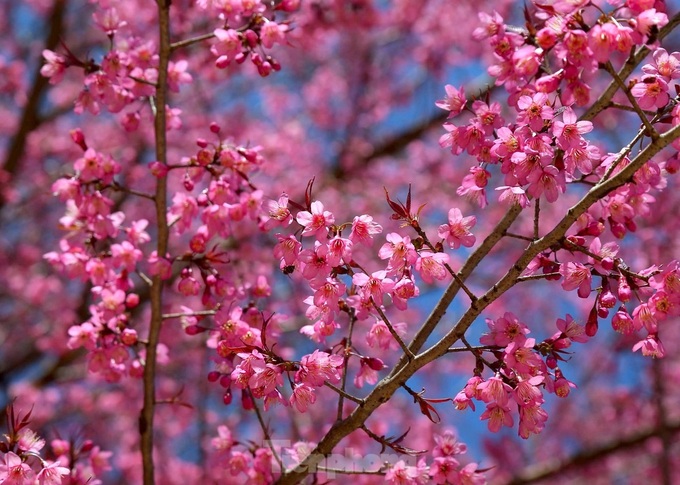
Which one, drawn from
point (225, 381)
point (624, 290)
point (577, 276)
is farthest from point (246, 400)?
point (624, 290)

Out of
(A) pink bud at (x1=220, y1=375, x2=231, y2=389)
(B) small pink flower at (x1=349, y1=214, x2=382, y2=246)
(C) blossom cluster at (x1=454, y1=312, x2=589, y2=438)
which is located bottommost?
(A) pink bud at (x1=220, y1=375, x2=231, y2=389)

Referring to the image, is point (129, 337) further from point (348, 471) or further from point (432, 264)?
point (432, 264)

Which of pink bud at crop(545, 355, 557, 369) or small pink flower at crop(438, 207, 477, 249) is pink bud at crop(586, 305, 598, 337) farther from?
small pink flower at crop(438, 207, 477, 249)

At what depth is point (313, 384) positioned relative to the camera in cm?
226

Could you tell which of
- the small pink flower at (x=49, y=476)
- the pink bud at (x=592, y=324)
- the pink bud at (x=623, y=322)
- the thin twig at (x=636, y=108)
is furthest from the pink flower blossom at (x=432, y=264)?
the small pink flower at (x=49, y=476)

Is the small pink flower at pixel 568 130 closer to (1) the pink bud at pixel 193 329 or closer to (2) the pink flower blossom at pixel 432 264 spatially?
(2) the pink flower blossom at pixel 432 264

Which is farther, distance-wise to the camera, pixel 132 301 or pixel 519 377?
pixel 132 301

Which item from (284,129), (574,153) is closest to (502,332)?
(574,153)

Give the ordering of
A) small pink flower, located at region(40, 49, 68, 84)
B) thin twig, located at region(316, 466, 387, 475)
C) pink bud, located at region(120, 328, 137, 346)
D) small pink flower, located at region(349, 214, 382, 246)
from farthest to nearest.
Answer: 1. small pink flower, located at region(40, 49, 68, 84)
2. pink bud, located at region(120, 328, 137, 346)
3. thin twig, located at region(316, 466, 387, 475)
4. small pink flower, located at region(349, 214, 382, 246)

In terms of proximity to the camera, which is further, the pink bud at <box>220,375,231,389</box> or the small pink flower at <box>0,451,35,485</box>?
the pink bud at <box>220,375,231,389</box>

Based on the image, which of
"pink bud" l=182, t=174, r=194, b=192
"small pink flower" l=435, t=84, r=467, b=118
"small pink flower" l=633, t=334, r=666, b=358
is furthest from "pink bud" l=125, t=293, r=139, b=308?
"small pink flower" l=633, t=334, r=666, b=358

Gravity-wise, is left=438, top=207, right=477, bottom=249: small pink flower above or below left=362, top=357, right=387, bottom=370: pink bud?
above

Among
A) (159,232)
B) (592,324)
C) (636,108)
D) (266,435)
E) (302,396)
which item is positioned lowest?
(266,435)

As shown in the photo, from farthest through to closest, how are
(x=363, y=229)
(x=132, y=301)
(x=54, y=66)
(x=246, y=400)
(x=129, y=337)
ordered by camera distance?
(x=54, y=66)
(x=132, y=301)
(x=129, y=337)
(x=246, y=400)
(x=363, y=229)
